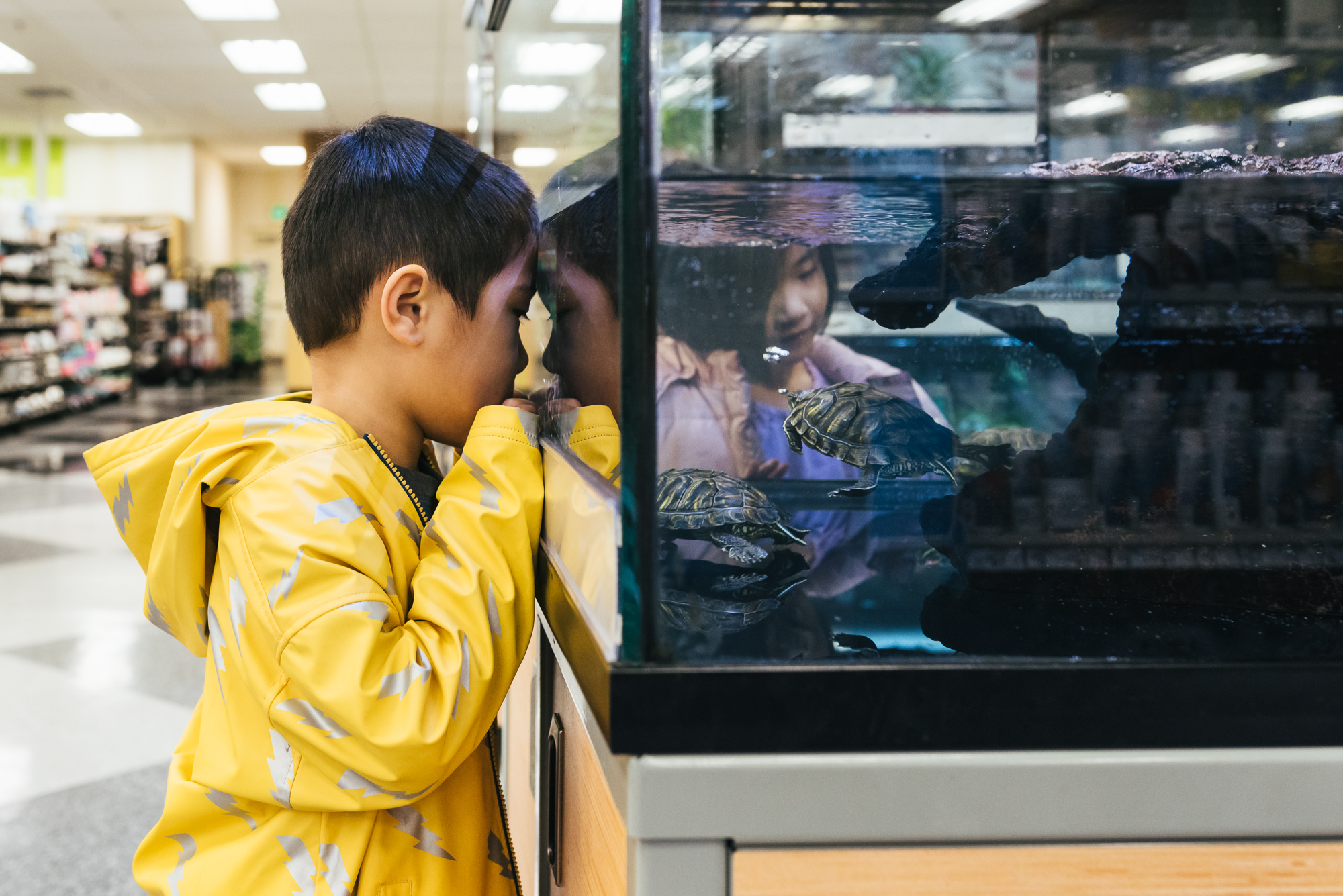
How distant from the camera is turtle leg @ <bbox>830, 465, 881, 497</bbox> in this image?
70 cm

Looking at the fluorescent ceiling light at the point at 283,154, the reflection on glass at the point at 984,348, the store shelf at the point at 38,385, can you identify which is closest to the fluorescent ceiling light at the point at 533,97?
the reflection on glass at the point at 984,348

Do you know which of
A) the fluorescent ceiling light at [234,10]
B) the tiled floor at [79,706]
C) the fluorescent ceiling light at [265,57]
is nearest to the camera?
the tiled floor at [79,706]

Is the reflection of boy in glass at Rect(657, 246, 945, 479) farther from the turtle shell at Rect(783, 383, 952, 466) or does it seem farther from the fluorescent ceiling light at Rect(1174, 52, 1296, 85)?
the fluorescent ceiling light at Rect(1174, 52, 1296, 85)

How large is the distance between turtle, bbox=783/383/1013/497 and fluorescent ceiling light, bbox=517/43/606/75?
0.88 feet

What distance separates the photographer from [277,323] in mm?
16609

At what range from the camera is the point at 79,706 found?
2361 mm

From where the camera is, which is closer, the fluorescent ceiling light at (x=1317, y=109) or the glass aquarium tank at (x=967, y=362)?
the glass aquarium tank at (x=967, y=362)

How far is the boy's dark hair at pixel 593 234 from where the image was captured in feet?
1.58

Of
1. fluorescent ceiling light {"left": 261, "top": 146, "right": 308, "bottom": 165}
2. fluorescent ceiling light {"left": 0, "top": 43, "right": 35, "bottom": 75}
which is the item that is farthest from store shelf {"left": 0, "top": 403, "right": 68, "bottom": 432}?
fluorescent ceiling light {"left": 261, "top": 146, "right": 308, "bottom": 165}

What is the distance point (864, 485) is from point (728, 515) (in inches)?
6.3

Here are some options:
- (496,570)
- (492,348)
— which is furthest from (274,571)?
(492,348)

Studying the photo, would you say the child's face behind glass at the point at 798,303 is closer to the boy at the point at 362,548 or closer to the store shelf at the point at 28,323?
the boy at the point at 362,548

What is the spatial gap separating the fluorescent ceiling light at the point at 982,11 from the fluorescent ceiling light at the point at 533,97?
0.32 metres

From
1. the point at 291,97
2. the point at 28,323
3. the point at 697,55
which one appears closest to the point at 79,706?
the point at 697,55
